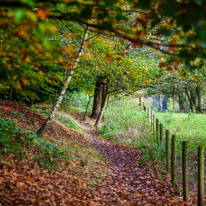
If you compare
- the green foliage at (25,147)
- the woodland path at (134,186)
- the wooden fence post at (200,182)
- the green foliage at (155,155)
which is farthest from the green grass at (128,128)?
the wooden fence post at (200,182)

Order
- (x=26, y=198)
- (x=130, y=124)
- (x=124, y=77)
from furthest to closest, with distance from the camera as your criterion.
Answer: (x=130, y=124), (x=124, y=77), (x=26, y=198)

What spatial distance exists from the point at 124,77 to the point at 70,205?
374 inches

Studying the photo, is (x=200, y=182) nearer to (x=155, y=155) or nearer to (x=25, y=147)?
(x=155, y=155)

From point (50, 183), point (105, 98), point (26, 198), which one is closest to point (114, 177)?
point (50, 183)

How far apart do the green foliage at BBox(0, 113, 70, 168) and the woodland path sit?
1722mm

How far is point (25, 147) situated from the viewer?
272 inches

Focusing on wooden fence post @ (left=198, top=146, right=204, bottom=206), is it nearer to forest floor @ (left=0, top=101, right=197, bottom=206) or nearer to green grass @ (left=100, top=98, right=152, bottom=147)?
forest floor @ (left=0, top=101, right=197, bottom=206)

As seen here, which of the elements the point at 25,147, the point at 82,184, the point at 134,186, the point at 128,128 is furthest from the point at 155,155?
the point at 128,128

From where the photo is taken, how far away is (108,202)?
5594mm

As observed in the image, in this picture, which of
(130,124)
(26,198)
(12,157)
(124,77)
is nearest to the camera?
(26,198)

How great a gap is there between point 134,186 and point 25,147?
133 inches

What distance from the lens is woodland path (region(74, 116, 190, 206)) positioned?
19.1 ft

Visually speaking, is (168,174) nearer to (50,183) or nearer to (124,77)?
(50,183)

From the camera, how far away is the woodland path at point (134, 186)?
5820 millimetres
